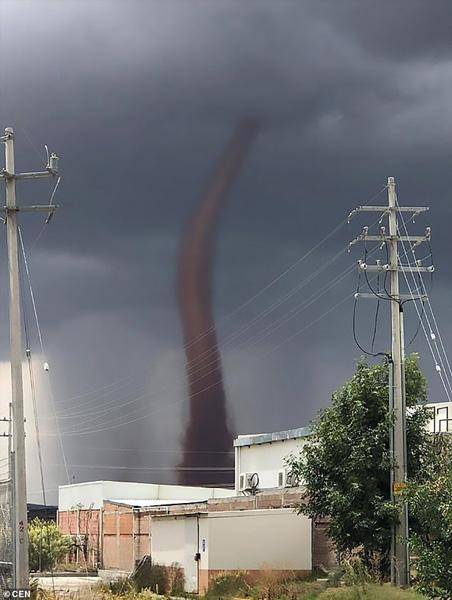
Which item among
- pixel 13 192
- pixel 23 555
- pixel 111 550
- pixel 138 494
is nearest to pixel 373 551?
pixel 23 555

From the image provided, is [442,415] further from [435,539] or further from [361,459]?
[435,539]

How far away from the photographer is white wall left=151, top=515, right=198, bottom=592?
46.9 meters

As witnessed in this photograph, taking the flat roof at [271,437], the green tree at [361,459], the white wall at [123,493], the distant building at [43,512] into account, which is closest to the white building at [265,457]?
the flat roof at [271,437]

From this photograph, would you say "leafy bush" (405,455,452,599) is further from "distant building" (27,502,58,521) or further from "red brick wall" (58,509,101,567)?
"distant building" (27,502,58,521)

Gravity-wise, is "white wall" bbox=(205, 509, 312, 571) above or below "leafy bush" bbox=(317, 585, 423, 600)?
below

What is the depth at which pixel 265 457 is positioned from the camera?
6556 cm

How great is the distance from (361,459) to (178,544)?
1388 cm

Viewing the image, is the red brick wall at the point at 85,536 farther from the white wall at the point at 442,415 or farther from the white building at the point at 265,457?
the white wall at the point at 442,415

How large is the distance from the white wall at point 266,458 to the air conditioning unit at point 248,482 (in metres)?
0.36

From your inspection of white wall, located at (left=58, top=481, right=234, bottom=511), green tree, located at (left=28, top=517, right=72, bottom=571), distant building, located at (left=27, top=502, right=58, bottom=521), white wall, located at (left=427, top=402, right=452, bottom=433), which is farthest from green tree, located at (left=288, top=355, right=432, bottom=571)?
distant building, located at (left=27, top=502, right=58, bottom=521)

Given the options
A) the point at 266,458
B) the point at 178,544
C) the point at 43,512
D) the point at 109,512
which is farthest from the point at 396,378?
the point at 43,512

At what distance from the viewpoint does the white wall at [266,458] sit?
62331 mm

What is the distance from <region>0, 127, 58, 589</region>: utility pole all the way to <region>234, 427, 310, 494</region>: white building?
33.4 metres

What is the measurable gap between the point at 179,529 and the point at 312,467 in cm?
1150
